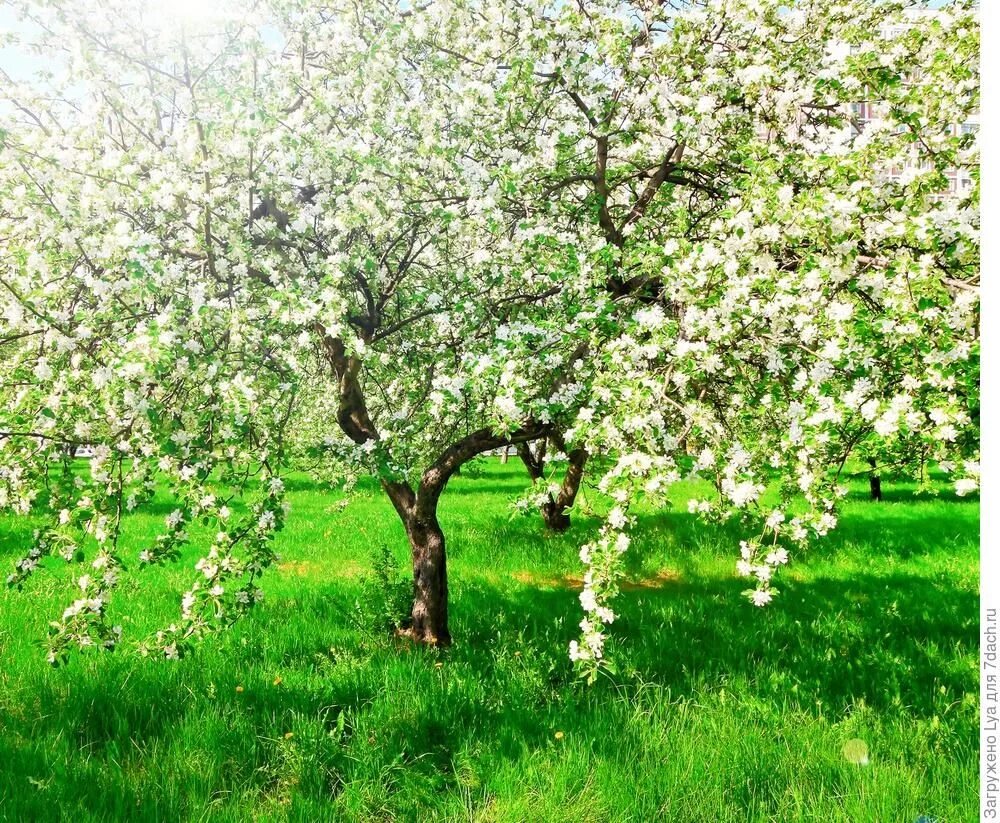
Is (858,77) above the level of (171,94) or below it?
below

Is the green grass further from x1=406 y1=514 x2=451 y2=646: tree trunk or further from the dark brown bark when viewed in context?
the dark brown bark

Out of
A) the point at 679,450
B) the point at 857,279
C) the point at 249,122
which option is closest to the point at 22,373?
the point at 249,122

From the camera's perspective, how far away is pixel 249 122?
5562 mm

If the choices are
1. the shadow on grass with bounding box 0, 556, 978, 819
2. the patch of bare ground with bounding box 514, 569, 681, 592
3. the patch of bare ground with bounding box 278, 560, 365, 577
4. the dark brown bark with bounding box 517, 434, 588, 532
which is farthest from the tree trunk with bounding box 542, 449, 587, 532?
the patch of bare ground with bounding box 278, 560, 365, 577

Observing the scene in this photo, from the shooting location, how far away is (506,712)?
565 centimetres

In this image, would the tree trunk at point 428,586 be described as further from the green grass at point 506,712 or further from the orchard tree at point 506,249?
the green grass at point 506,712

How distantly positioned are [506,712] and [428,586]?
6.77 feet

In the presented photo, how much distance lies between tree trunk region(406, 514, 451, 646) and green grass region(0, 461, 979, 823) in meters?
0.30

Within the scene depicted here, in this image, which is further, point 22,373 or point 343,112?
point 343,112

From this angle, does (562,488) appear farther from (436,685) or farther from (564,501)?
(436,685)

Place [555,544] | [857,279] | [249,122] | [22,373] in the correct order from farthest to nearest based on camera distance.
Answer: [555,544], [249,122], [22,373], [857,279]

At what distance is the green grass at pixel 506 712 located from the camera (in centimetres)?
449

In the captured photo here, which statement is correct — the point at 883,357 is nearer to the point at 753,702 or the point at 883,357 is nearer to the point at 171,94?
the point at 753,702
